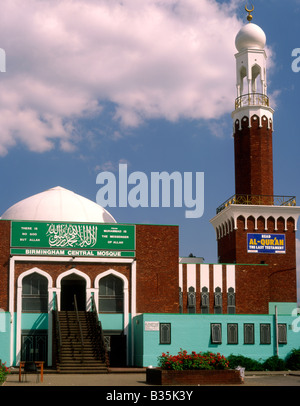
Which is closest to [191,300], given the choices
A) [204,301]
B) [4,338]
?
[204,301]

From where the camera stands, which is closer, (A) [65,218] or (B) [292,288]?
(A) [65,218]

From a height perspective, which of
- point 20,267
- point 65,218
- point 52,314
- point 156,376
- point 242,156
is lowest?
point 156,376

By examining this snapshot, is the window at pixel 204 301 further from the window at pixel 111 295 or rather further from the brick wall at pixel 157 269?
the window at pixel 111 295

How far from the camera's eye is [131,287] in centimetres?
4188

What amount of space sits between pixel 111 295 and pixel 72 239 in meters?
4.15

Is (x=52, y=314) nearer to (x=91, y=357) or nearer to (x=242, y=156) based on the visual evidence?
(x=91, y=357)

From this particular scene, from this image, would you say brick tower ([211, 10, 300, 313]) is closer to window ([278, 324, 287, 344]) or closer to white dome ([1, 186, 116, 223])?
window ([278, 324, 287, 344])

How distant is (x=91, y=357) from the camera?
3591 cm

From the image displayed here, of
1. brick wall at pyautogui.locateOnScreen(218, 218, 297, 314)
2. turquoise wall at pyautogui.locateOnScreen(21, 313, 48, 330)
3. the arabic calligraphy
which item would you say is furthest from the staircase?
brick wall at pyautogui.locateOnScreen(218, 218, 297, 314)

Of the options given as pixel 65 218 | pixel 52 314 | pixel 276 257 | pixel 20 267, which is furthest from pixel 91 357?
pixel 276 257

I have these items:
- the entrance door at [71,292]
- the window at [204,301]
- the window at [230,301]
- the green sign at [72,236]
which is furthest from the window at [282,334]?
the entrance door at [71,292]

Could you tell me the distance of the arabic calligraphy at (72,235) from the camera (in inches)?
1622

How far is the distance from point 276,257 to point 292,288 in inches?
93.5

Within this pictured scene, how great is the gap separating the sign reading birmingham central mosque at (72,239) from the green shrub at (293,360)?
36.4ft
